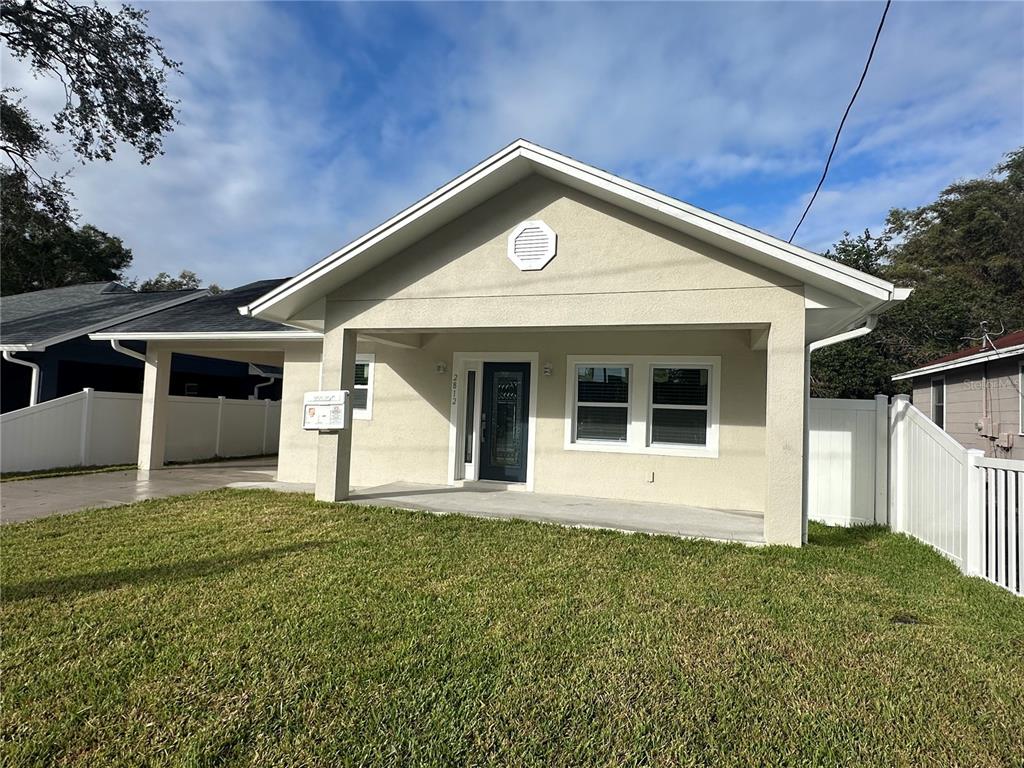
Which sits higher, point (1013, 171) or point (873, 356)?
point (1013, 171)

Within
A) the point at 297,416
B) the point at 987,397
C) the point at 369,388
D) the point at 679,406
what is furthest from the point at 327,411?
the point at 987,397

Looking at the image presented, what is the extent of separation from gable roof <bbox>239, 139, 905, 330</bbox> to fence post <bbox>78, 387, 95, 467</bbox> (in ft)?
22.8

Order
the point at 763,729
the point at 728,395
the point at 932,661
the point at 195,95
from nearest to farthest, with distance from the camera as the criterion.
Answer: the point at 763,729, the point at 932,661, the point at 728,395, the point at 195,95

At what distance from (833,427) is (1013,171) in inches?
1134

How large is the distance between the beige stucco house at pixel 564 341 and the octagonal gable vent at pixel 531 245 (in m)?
0.03

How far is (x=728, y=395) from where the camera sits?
28.7 feet

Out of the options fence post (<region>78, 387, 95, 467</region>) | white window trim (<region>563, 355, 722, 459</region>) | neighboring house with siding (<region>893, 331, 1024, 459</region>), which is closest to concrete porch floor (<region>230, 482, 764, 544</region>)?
white window trim (<region>563, 355, 722, 459</region>)

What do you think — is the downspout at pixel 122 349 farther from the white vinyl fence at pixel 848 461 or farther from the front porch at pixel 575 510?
the white vinyl fence at pixel 848 461

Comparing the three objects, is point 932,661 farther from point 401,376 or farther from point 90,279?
point 90,279

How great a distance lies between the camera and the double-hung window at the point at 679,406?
895cm

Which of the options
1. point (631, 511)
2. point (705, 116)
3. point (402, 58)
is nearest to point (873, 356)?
point (705, 116)

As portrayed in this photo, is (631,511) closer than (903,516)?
No

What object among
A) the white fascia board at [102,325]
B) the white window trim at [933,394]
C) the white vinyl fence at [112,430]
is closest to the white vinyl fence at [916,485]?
the white window trim at [933,394]

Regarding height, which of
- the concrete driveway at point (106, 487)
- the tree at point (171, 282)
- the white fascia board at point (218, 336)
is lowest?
the concrete driveway at point (106, 487)
